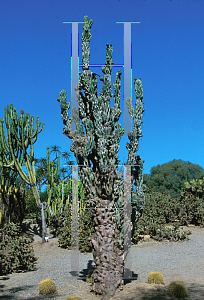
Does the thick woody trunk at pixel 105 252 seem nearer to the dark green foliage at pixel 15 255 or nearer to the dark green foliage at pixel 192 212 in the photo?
the dark green foliage at pixel 15 255

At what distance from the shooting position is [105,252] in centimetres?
625

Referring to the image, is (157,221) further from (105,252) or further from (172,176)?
(172,176)

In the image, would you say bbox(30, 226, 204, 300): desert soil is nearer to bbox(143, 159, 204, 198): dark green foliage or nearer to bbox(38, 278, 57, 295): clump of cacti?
bbox(38, 278, 57, 295): clump of cacti

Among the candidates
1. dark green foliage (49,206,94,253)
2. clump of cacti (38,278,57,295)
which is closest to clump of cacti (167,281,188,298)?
clump of cacti (38,278,57,295)

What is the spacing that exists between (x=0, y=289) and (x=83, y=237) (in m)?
5.58

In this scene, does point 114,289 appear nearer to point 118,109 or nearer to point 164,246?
point 118,109

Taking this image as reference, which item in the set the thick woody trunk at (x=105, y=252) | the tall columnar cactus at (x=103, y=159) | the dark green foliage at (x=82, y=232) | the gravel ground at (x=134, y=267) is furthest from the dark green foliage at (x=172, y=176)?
the thick woody trunk at (x=105, y=252)

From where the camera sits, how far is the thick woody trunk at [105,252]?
20.4ft

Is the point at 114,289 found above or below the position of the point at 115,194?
below

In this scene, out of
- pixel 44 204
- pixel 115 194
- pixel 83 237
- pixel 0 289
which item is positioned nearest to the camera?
pixel 115 194

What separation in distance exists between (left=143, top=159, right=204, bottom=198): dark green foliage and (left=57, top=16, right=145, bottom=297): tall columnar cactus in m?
24.3

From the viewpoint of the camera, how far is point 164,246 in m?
12.7

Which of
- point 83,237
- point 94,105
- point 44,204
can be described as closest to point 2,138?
point 44,204

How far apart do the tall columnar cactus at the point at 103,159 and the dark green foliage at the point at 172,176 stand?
24333mm
